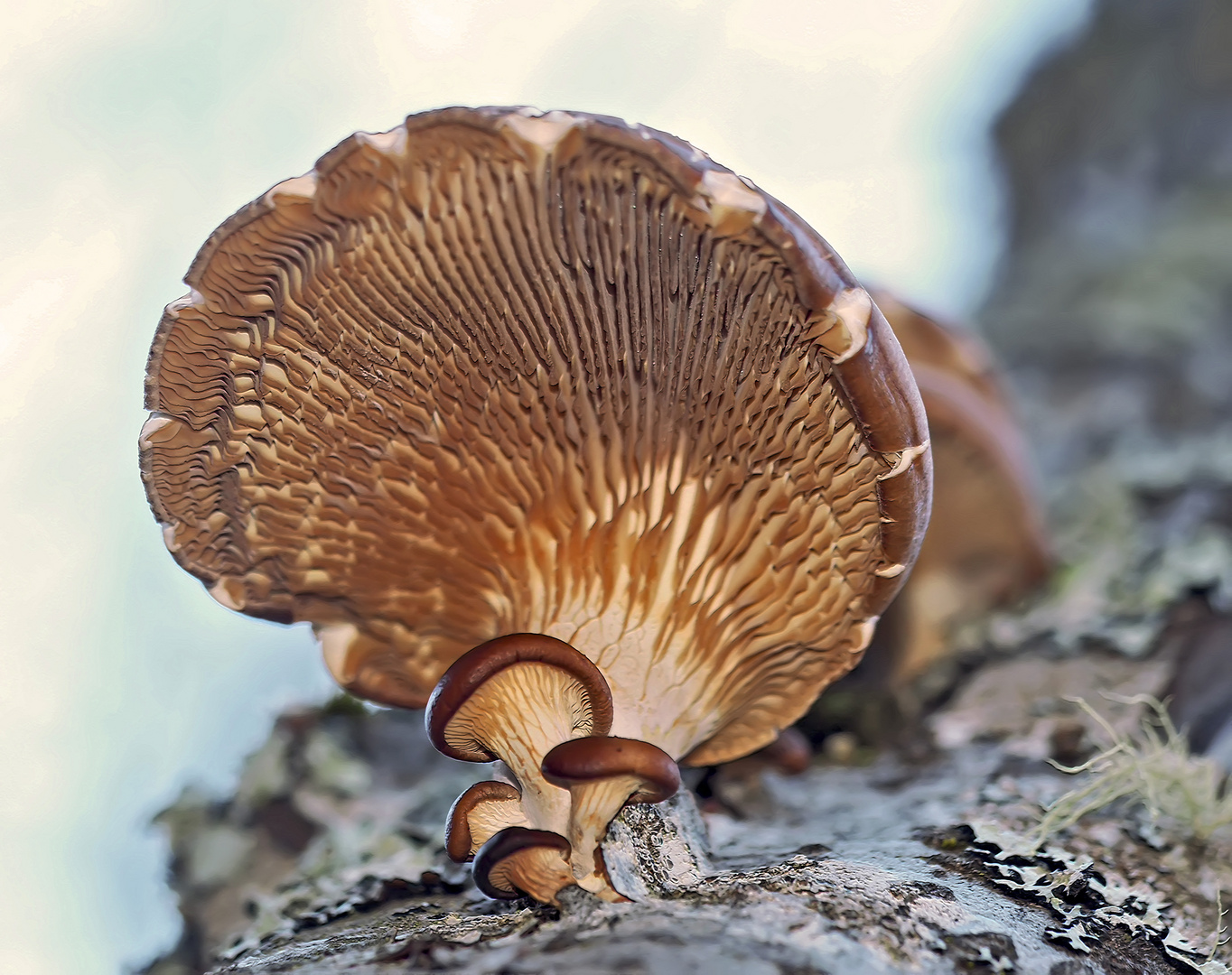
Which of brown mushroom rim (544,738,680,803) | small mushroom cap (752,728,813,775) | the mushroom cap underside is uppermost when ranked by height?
the mushroom cap underside

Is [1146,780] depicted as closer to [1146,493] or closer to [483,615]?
[483,615]

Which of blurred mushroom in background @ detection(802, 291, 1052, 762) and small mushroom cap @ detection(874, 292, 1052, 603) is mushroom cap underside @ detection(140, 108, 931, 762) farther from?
small mushroom cap @ detection(874, 292, 1052, 603)

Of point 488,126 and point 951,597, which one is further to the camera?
point 951,597

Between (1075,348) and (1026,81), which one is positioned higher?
(1026,81)

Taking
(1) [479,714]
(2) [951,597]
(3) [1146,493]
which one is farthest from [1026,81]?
(1) [479,714]

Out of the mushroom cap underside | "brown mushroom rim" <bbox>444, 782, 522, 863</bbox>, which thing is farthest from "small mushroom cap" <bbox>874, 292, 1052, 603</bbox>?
"brown mushroom rim" <bbox>444, 782, 522, 863</bbox>

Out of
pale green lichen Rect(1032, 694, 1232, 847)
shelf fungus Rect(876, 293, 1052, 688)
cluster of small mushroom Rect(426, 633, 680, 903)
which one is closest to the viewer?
cluster of small mushroom Rect(426, 633, 680, 903)
